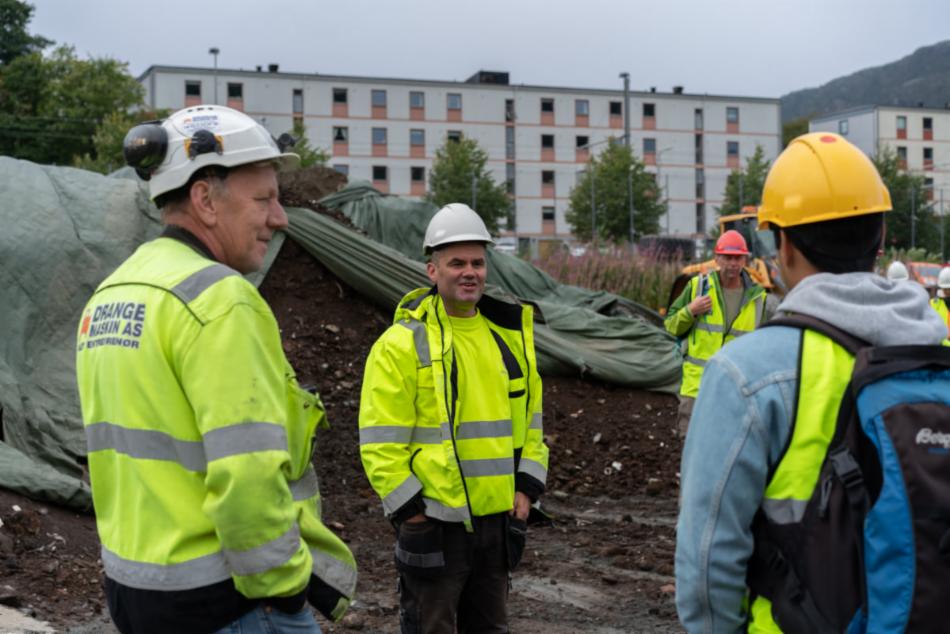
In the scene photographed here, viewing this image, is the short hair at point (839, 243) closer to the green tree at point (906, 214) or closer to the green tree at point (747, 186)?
the green tree at point (906, 214)

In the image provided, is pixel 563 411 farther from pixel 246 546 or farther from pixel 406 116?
pixel 406 116

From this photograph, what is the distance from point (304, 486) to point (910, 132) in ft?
308

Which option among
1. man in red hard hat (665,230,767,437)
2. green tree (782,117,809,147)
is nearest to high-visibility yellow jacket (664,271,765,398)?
man in red hard hat (665,230,767,437)

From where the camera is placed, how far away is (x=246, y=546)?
2.29 meters

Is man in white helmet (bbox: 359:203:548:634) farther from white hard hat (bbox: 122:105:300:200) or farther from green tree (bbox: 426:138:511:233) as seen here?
green tree (bbox: 426:138:511:233)

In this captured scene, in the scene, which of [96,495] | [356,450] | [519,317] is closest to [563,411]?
[356,450]

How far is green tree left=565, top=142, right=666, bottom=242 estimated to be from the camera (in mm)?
59031

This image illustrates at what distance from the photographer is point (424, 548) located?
160 inches

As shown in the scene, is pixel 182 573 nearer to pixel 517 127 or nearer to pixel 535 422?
pixel 535 422

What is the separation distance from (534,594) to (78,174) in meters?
7.80

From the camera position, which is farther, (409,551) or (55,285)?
(55,285)

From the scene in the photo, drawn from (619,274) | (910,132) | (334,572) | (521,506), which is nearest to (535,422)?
(521,506)

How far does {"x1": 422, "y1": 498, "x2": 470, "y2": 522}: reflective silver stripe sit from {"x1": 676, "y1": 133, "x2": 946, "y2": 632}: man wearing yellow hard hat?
1895 millimetres

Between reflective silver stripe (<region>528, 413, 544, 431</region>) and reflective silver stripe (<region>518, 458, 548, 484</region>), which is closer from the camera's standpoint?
reflective silver stripe (<region>518, 458, 548, 484</region>)
